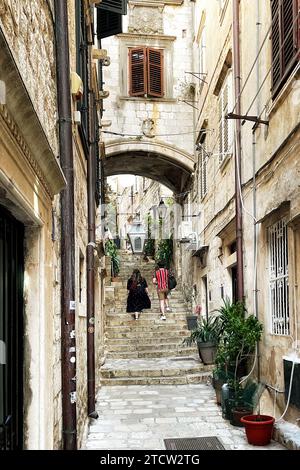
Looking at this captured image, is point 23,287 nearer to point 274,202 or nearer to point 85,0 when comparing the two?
point 274,202

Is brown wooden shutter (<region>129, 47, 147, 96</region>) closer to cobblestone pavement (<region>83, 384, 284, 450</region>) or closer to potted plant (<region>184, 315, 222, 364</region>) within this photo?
potted plant (<region>184, 315, 222, 364</region>)

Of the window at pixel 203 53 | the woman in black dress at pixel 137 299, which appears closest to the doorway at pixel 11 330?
the woman in black dress at pixel 137 299

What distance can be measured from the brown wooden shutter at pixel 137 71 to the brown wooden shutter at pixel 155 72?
17cm

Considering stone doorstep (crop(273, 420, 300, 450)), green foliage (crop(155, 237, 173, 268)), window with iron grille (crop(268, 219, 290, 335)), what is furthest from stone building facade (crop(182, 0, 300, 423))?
green foliage (crop(155, 237, 173, 268))

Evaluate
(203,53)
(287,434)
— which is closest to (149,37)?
(203,53)

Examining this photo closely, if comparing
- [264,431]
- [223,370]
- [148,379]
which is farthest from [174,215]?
[264,431]

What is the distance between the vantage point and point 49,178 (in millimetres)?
3703

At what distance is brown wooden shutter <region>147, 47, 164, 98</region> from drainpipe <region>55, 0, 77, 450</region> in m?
12.3

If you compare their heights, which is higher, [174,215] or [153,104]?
[153,104]

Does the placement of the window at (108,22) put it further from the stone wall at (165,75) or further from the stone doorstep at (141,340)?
the stone doorstep at (141,340)

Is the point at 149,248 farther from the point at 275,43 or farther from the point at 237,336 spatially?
the point at 275,43
